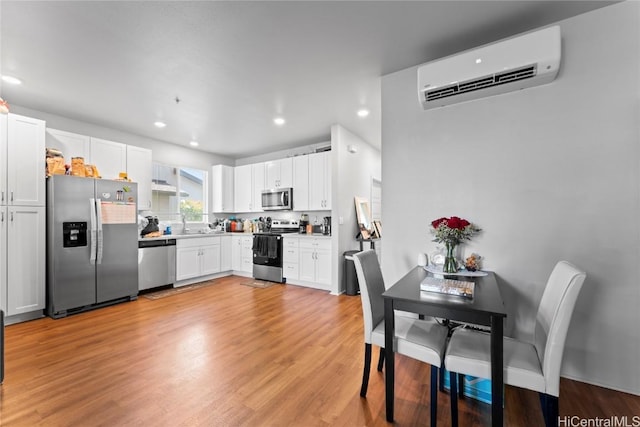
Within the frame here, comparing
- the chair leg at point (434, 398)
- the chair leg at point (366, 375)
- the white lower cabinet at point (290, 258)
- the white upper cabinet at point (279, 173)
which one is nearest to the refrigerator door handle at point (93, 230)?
the white lower cabinet at point (290, 258)

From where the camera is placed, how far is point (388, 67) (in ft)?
8.64

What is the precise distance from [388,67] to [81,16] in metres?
2.48

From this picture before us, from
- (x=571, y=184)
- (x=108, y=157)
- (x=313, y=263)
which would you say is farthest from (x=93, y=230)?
(x=571, y=184)

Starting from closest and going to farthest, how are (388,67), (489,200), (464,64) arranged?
(464,64) → (489,200) → (388,67)

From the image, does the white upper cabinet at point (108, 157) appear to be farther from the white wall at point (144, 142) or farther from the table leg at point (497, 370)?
the table leg at point (497, 370)

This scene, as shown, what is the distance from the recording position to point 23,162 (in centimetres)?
315

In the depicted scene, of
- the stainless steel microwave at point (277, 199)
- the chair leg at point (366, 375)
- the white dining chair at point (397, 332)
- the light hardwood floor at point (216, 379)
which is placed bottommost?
the light hardwood floor at point (216, 379)

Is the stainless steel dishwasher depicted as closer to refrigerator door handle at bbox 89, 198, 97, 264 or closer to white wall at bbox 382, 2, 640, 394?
refrigerator door handle at bbox 89, 198, 97, 264

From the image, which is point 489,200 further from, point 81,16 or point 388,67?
point 81,16

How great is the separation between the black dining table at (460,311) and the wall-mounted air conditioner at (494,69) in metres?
1.53

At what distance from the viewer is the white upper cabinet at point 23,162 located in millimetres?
3051

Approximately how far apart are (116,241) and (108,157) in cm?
132

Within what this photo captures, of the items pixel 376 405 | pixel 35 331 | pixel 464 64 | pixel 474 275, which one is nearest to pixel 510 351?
pixel 474 275

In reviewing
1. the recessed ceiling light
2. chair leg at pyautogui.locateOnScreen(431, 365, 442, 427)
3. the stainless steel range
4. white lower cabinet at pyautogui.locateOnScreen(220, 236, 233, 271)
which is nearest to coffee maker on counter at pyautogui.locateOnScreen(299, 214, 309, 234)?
the stainless steel range
